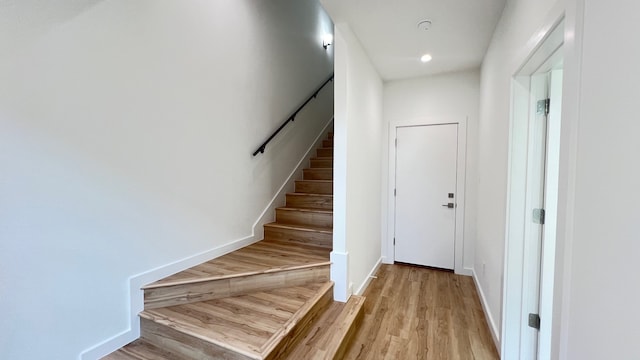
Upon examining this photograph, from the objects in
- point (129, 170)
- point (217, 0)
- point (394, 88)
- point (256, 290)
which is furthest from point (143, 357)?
point (394, 88)

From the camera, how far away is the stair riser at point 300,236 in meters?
2.60

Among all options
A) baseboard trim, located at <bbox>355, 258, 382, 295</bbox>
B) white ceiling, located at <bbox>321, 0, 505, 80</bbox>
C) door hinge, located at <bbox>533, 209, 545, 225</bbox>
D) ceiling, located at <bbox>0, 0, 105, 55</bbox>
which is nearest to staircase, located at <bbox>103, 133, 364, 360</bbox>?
baseboard trim, located at <bbox>355, 258, 382, 295</bbox>

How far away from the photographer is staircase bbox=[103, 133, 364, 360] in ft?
4.85

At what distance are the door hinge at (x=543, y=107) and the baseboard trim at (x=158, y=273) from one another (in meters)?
2.51

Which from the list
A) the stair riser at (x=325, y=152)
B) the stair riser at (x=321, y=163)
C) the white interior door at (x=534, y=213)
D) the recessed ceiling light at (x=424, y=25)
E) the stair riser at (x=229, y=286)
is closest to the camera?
the white interior door at (x=534, y=213)

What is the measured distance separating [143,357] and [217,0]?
9.20 ft

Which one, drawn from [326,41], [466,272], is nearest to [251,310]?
[466,272]

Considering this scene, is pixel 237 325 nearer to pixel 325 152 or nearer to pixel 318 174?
pixel 318 174

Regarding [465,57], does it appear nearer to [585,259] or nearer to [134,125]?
[585,259]

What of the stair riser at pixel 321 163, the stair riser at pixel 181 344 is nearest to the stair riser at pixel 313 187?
the stair riser at pixel 321 163

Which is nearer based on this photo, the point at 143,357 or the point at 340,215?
the point at 143,357

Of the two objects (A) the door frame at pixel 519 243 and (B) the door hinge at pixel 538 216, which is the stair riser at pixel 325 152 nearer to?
(A) the door frame at pixel 519 243

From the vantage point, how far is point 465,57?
2811 millimetres

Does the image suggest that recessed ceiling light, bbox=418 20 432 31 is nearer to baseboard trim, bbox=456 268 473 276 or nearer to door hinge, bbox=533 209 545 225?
door hinge, bbox=533 209 545 225
